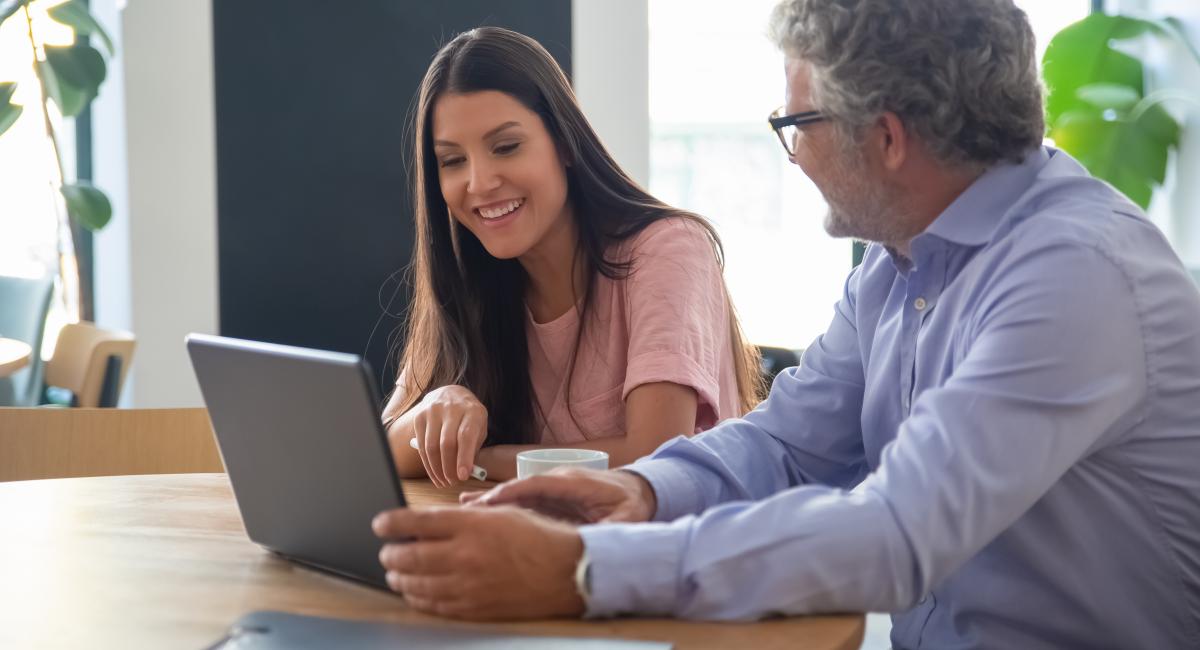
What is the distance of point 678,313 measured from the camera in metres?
1.98

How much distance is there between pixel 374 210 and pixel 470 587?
300 cm

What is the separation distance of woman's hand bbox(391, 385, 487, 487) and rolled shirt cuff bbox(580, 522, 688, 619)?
0.56 m

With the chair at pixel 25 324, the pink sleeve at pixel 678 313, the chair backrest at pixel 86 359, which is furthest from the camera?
the chair at pixel 25 324

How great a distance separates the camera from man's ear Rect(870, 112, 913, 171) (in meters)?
1.33

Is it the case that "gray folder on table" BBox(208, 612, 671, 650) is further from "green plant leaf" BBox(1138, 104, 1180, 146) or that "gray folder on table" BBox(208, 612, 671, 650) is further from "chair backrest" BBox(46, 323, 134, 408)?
"green plant leaf" BBox(1138, 104, 1180, 146)

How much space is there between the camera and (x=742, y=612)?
1.05 m

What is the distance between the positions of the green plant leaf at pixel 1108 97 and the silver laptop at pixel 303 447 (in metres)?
3.84

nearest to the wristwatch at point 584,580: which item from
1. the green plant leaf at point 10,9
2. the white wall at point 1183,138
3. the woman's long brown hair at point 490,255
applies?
the woman's long brown hair at point 490,255

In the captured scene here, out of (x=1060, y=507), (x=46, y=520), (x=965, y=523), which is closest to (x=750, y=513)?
(x=965, y=523)

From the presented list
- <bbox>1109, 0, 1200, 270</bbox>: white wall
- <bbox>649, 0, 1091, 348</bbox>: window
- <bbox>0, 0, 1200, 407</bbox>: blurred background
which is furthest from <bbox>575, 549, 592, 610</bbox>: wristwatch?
<bbox>1109, 0, 1200, 270</bbox>: white wall

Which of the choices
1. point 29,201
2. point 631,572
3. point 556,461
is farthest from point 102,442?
point 29,201

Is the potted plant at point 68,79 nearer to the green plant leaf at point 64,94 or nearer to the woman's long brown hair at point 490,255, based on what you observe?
the green plant leaf at point 64,94

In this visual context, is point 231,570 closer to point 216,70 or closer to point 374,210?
point 374,210

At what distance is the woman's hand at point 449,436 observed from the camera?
5.29ft
